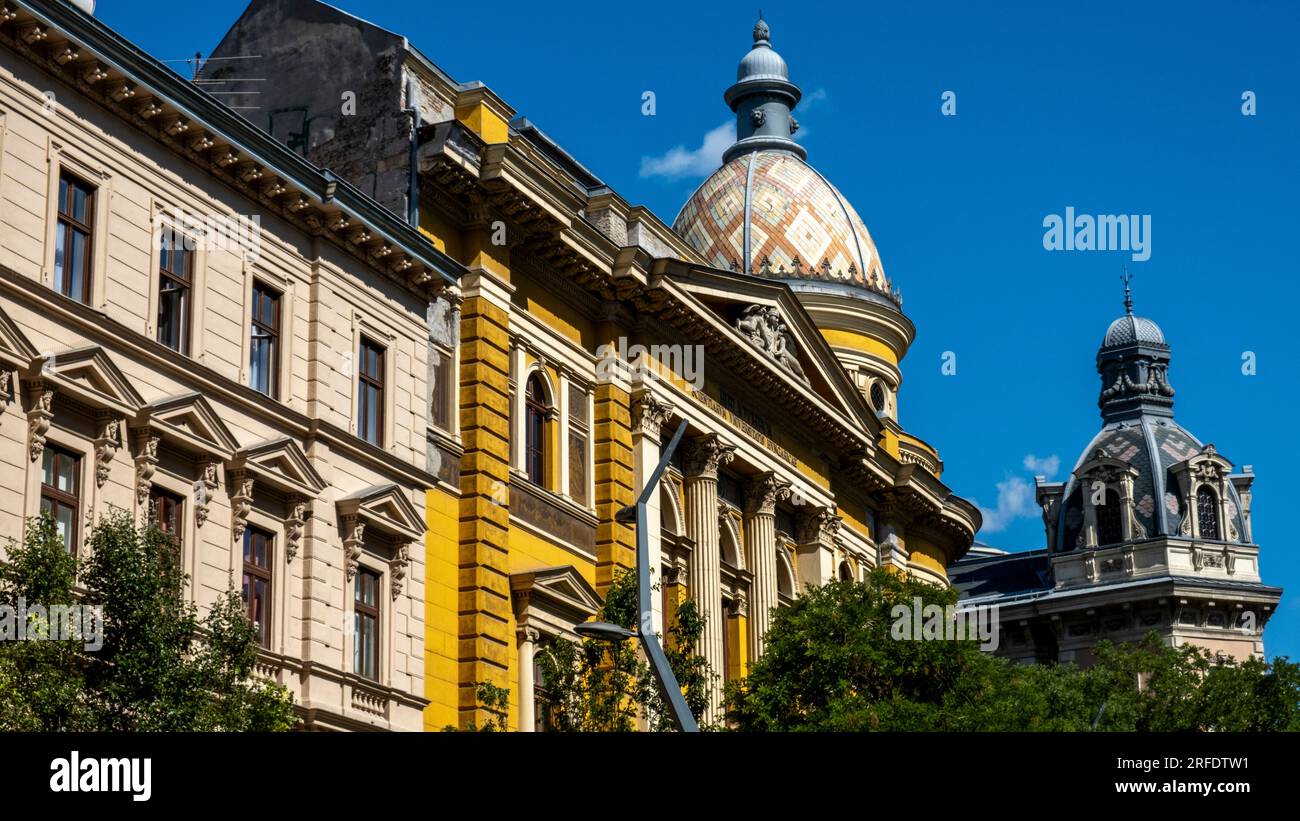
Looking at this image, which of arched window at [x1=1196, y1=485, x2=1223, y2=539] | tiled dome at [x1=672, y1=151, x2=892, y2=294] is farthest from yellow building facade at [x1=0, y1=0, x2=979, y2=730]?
arched window at [x1=1196, y1=485, x2=1223, y2=539]

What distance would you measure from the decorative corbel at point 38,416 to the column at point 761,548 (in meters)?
25.5

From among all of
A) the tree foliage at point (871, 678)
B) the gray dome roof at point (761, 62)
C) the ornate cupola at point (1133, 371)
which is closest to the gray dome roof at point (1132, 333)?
the ornate cupola at point (1133, 371)

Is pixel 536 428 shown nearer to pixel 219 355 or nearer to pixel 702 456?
pixel 702 456

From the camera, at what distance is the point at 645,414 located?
151ft

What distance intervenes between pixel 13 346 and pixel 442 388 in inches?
489

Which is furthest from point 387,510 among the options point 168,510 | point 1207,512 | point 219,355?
point 1207,512

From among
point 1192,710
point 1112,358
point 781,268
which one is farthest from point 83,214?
point 1112,358

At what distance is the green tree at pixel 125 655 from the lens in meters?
23.1

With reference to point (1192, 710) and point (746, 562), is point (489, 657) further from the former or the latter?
point (1192, 710)

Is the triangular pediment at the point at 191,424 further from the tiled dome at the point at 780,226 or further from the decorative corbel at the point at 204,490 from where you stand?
the tiled dome at the point at 780,226

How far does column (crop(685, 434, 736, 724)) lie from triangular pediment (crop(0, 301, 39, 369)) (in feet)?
71.2

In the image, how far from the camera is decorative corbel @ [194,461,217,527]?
3067 centimetres
